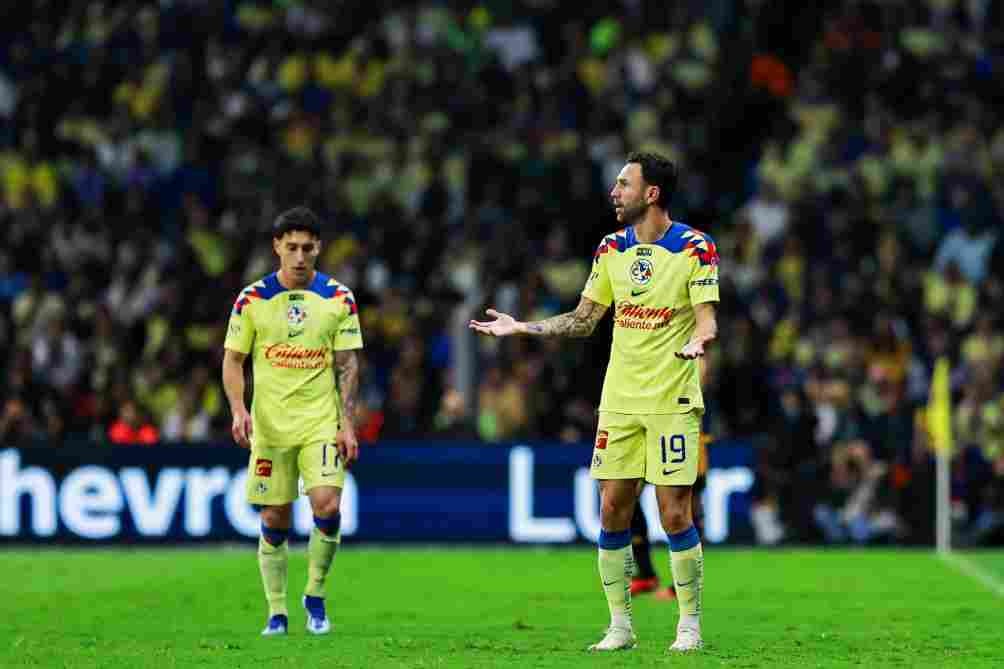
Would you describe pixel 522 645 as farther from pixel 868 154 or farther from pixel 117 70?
pixel 117 70

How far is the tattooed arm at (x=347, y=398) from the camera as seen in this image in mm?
13195

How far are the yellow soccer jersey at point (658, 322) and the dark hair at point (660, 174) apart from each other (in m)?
0.21

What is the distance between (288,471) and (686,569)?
2880 millimetres

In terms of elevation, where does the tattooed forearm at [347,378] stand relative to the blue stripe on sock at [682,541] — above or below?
above

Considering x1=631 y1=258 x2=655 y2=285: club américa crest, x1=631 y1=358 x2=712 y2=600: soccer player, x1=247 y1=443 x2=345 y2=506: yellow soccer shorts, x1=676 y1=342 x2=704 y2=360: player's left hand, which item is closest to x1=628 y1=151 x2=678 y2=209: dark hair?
x1=631 y1=258 x2=655 y2=285: club américa crest

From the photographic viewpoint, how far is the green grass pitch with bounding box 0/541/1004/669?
11.8m

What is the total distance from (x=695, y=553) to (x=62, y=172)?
1951 centimetres

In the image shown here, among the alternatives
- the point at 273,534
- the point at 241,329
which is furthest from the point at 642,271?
the point at 273,534

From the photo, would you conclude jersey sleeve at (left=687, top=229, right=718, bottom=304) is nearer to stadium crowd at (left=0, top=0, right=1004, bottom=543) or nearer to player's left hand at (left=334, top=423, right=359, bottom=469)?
player's left hand at (left=334, top=423, right=359, bottom=469)

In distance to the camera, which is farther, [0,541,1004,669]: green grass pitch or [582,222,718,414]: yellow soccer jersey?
[0,541,1004,669]: green grass pitch

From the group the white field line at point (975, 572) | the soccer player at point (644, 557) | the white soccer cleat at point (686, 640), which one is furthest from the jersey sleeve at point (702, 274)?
the white field line at point (975, 572)

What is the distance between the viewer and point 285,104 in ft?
97.7

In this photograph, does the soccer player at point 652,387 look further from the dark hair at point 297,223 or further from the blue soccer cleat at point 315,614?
the blue soccer cleat at point 315,614

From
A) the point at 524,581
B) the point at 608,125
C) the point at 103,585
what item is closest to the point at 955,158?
the point at 608,125
